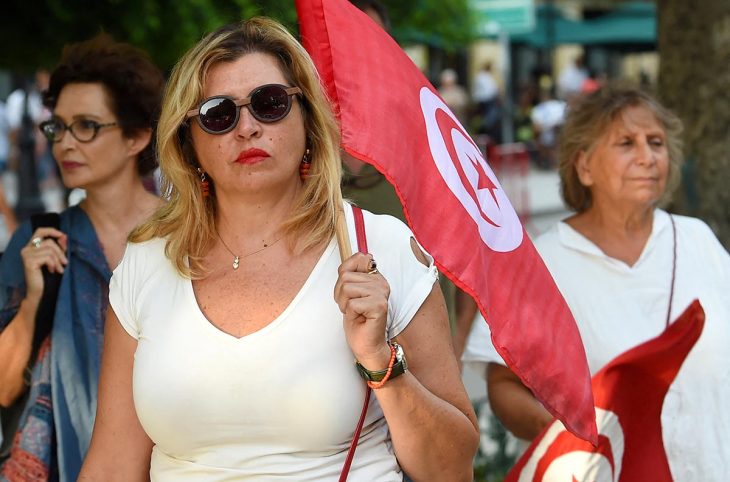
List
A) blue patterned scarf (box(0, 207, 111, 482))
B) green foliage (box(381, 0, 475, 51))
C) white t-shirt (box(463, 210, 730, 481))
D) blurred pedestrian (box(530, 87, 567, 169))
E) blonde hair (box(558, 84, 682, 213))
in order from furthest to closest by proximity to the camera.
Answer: blurred pedestrian (box(530, 87, 567, 169)) < green foliage (box(381, 0, 475, 51)) < blonde hair (box(558, 84, 682, 213)) < white t-shirt (box(463, 210, 730, 481)) < blue patterned scarf (box(0, 207, 111, 482))

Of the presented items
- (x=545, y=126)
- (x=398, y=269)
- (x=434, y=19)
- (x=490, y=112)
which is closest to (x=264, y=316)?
(x=398, y=269)

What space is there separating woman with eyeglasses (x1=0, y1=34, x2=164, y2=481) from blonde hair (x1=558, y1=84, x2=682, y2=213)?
1.45m

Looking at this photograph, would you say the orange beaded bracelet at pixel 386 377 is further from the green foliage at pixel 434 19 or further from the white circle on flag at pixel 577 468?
the green foliage at pixel 434 19

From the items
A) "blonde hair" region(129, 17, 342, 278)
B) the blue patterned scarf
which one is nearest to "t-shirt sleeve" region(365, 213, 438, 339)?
"blonde hair" region(129, 17, 342, 278)

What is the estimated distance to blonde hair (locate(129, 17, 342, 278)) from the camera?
279 cm

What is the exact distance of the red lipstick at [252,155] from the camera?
2.70 meters

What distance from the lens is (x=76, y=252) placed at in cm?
373

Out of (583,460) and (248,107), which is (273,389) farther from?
(583,460)

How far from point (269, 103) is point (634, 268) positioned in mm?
1854

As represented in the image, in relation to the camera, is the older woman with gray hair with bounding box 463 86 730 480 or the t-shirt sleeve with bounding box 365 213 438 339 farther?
the older woman with gray hair with bounding box 463 86 730 480

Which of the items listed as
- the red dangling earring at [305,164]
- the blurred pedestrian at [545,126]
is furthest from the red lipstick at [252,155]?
the blurred pedestrian at [545,126]

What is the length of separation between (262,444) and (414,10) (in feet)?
29.8

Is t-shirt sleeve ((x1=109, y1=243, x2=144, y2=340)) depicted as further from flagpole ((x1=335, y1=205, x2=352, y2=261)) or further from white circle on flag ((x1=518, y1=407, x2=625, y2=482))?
white circle on flag ((x1=518, y1=407, x2=625, y2=482))

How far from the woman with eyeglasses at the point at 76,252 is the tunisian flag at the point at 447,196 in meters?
0.88
